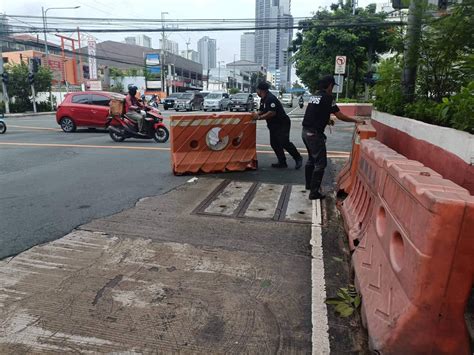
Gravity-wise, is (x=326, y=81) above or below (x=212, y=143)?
above

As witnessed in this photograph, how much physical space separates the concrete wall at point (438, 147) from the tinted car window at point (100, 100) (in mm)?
12727

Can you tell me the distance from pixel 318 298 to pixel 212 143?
16.6 ft

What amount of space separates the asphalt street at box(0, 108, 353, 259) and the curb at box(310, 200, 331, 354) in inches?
107

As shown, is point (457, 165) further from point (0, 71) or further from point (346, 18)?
point (0, 71)

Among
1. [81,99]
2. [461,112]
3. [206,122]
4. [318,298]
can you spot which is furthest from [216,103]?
[318,298]

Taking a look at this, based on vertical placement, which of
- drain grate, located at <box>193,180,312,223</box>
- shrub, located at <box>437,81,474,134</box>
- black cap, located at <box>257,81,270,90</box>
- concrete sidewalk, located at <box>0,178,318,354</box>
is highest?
black cap, located at <box>257,81,270,90</box>

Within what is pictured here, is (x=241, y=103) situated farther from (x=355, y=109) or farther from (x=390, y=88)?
(x=390, y=88)

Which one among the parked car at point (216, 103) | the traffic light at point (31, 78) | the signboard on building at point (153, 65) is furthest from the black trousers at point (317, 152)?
the signboard on building at point (153, 65)

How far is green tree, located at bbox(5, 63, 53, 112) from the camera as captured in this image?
34.2 metres

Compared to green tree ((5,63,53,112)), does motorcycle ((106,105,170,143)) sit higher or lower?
lower

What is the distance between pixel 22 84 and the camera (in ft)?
114

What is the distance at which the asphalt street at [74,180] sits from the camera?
→ 16.2 ft

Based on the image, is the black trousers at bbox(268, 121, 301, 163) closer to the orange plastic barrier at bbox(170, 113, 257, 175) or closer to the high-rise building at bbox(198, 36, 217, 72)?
the orange plastic barrier at bbox(170, 113, 257, 175)

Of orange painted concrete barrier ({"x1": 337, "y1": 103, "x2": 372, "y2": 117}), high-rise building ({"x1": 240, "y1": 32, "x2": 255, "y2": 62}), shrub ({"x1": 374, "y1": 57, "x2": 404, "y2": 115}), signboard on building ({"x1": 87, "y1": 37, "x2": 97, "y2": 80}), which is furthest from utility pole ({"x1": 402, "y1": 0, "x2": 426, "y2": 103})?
high-rise building ({"x1": 240, "y1": 32, "x2": 255, "y2": 62})
